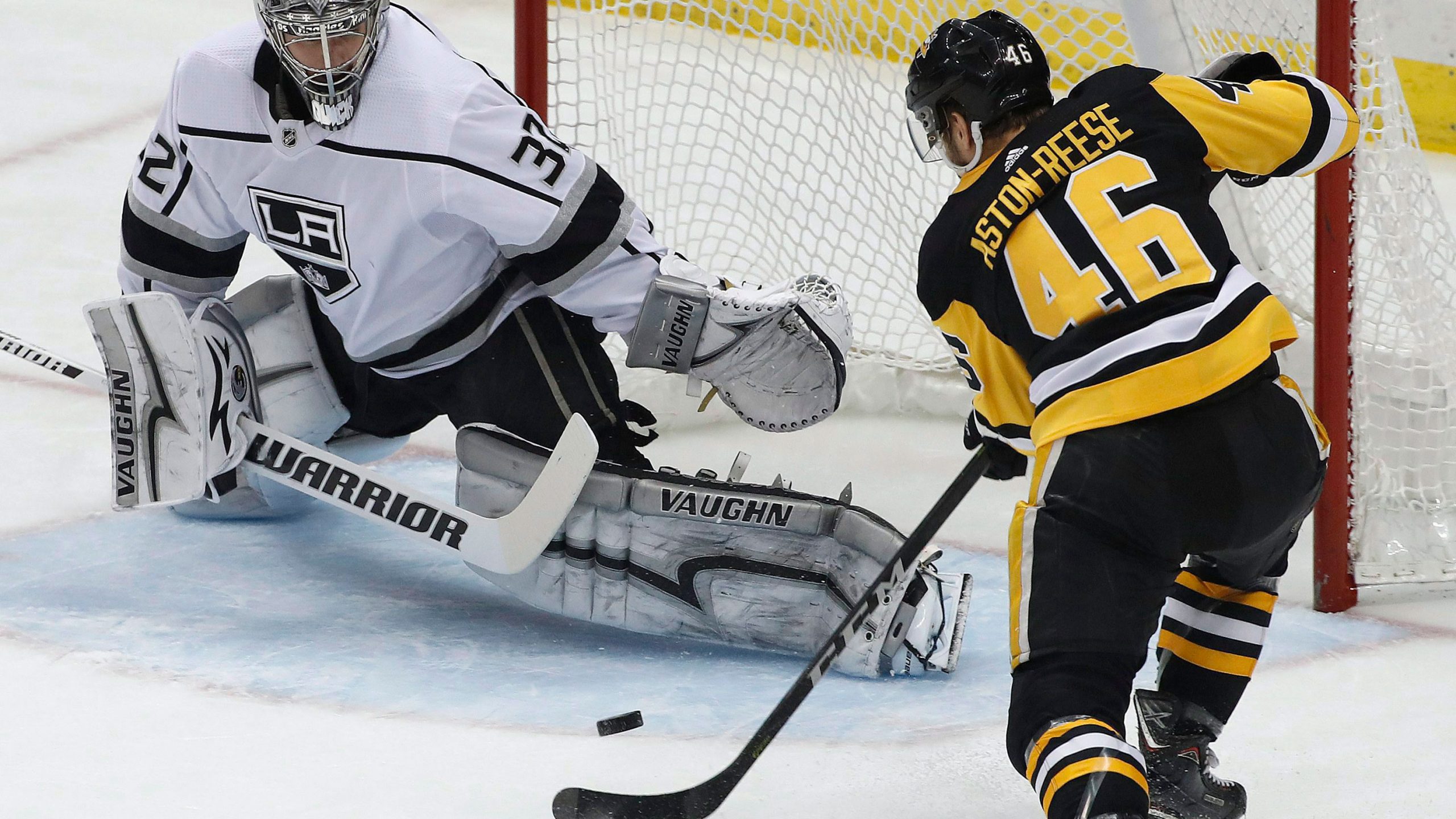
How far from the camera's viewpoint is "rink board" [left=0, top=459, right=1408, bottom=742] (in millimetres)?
1891

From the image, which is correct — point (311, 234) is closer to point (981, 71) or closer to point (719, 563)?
point (719, 563)

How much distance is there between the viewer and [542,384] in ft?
7.09

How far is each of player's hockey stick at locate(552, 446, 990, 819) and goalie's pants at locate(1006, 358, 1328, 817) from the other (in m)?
0.18

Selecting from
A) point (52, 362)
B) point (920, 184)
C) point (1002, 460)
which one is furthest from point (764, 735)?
point (920, 184)

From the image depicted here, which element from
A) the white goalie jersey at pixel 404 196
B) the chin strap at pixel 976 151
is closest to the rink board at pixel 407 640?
the white goalie jersey at pixel 404 196

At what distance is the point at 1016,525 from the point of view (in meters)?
1.45

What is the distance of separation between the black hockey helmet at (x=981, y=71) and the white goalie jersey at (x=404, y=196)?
Result: 623 millimetres

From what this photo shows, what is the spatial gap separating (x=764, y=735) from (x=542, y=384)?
2.42 ft

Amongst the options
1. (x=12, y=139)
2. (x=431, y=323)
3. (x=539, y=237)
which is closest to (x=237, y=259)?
(x=431, y=323)

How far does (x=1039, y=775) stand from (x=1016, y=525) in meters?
0.24

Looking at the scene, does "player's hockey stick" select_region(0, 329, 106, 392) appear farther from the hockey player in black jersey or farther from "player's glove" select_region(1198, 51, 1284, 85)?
"player's glove" select_region(1198, 51, 1284, 85)

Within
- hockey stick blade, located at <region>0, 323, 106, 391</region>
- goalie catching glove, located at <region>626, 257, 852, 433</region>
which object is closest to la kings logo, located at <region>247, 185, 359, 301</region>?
goalie catching glove, located at <region>626, 257, 852, 433</region>

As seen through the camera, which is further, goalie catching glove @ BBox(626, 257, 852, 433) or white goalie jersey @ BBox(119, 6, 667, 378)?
goalie catching glove @ BBox(626, 257, 852, 433)

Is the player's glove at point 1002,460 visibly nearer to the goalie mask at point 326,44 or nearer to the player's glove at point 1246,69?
the player's glove at point 1246,69
